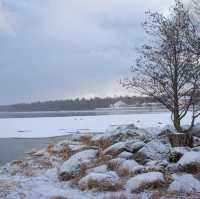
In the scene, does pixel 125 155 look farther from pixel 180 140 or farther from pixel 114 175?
pixel 180 140

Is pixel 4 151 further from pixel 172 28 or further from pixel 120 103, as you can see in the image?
pixel 120 103

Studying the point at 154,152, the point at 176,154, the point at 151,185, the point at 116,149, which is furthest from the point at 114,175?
the point at 116,149

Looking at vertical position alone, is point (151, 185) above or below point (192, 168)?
below

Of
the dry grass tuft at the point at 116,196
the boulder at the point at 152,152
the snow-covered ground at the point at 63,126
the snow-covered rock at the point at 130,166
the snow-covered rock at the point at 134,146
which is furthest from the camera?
the snow-covered ground at the point at 63,126

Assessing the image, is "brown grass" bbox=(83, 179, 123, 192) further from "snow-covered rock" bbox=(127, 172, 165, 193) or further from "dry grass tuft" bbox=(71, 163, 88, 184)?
"dry grass tuft" bbox=(71, 163, 88, 184)

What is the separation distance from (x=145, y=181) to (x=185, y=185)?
81 cm

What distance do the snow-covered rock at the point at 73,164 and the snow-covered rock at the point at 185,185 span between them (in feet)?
9.59

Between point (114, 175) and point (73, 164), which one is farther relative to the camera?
point (73, 164)

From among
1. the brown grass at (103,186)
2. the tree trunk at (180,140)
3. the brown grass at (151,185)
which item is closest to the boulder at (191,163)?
the brown grass at (151,185)

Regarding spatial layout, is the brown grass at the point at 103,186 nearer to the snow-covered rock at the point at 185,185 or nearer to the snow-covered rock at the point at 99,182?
the snow-covered rock at the point at 99,182

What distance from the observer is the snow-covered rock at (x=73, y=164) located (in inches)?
395

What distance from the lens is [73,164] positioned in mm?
10734

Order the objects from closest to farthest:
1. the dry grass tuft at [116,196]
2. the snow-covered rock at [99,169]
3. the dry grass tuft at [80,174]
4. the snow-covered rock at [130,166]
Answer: the dry grass tuft at [116,196]
the dry grass tuft at [80,174]
the snow-covered rock at [130,166]
the snow-covered rock at [99,169]

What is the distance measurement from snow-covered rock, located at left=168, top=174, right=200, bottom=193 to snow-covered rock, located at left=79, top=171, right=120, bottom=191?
1.24m
